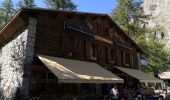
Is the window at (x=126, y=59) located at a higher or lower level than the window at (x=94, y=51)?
lower

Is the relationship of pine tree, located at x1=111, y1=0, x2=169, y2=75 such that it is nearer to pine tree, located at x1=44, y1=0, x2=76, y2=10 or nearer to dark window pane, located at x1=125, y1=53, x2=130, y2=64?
pine tree, located at x1=44, y1=0, x2=76, y2=10

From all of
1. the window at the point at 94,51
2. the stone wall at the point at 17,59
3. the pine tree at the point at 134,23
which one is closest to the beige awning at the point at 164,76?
the pine tree at the point at 134,23

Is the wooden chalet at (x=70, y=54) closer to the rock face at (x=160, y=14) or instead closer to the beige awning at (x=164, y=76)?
the beige awning at (x=164, y=76)

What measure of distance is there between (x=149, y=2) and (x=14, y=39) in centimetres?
10417

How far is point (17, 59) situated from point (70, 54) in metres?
3.57

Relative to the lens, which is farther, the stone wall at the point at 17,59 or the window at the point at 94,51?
the window at the point at 94,51

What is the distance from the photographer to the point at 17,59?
13.6 m

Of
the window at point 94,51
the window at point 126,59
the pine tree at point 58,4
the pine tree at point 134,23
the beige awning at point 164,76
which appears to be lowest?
the beige awning at point 164,76

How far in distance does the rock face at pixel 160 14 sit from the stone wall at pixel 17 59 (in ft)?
271

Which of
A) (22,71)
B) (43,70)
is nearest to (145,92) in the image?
(43,70)

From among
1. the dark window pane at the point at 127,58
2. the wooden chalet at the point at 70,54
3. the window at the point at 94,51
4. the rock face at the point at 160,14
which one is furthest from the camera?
the rock face at the point at 160,14

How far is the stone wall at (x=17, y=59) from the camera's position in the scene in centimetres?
1272

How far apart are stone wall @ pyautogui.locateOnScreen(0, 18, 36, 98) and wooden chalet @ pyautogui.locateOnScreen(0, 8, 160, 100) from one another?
1.08 feet

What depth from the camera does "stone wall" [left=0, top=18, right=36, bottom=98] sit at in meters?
12.7
